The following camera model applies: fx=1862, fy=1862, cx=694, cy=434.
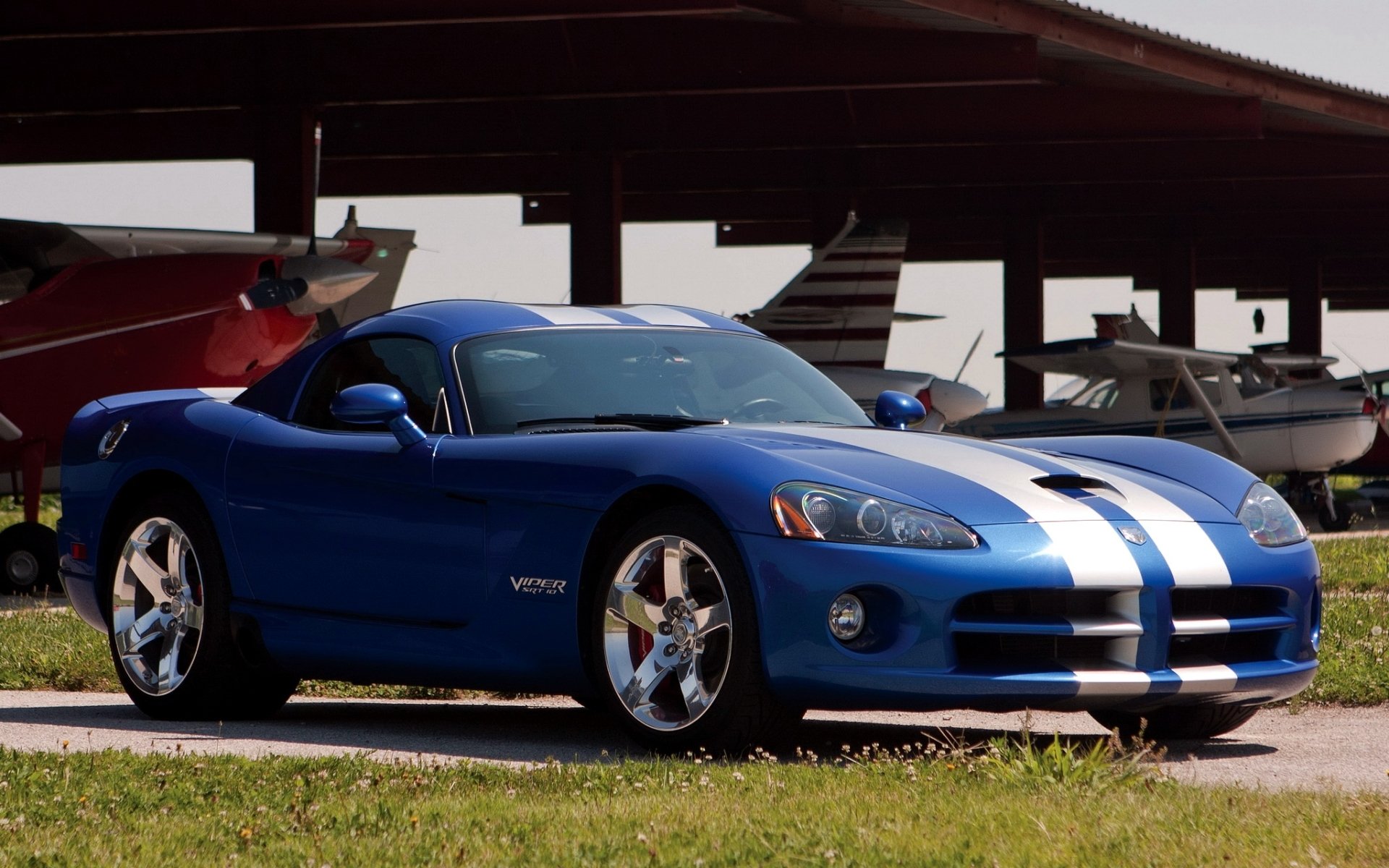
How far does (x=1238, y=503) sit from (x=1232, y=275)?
46.9 metres

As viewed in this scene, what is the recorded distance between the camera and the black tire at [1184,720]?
5.98 m

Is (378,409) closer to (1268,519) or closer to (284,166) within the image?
(1268,519)

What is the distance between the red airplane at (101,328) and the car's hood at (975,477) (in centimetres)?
1057

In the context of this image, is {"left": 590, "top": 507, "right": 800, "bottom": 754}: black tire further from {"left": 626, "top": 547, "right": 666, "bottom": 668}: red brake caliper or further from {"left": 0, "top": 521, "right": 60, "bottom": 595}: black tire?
{"left": 0, "top": 521, "right": 60, "bottom": 595}: black tire

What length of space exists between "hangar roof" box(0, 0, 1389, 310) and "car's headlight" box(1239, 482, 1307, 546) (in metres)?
12.6

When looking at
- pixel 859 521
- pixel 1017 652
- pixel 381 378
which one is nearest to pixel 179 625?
pixel 381 378

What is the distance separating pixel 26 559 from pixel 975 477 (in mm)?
11689

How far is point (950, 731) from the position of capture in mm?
6180

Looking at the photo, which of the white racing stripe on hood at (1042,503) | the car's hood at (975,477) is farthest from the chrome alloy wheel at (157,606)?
the white racing stripe on hood at (1042,503)

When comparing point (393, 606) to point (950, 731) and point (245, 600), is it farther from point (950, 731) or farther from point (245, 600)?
point (950, 731)

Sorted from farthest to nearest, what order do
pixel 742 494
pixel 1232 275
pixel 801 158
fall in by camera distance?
pixel 1232 275 < pixel 801 158 < pixel 742 494

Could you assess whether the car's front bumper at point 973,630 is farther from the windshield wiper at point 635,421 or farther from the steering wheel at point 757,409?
the steering wheel at point 757,409

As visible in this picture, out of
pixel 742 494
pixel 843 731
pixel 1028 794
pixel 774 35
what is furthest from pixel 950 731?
pixel 774 35

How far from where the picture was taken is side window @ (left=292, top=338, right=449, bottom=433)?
20.5 feet
